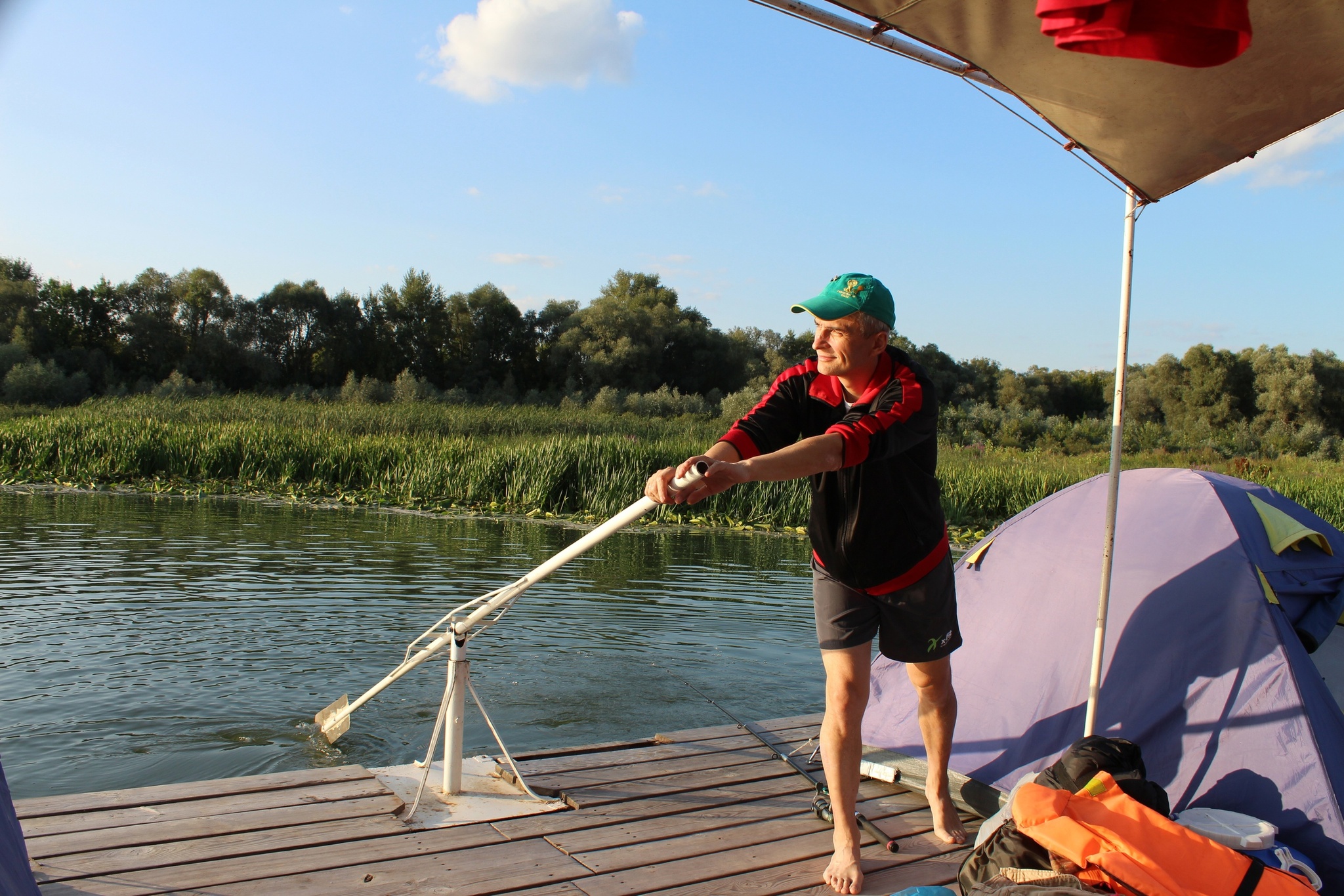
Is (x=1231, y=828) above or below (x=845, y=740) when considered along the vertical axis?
below

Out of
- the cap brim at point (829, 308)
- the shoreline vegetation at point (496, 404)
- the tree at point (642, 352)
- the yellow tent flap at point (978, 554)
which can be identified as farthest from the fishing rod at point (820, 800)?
the tree at point (642, 352)

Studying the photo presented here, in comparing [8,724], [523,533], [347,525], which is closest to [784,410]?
[8,724]

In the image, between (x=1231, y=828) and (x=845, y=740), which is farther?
(x=845, y=740)

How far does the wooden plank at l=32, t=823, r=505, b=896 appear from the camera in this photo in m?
2.12

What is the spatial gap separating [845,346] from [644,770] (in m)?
1.55

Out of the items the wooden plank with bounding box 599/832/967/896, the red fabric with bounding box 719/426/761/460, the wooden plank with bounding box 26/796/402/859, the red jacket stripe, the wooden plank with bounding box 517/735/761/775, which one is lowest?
the wooden plank with bounding box 599/832/967/896

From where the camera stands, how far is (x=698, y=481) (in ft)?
7.02

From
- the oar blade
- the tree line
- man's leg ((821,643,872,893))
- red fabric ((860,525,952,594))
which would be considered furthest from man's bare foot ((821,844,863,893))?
the tree line

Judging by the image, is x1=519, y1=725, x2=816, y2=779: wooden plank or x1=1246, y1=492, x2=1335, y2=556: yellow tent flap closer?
x1=1246, y1=492, x2=1335, y2=556: yellow tent flap

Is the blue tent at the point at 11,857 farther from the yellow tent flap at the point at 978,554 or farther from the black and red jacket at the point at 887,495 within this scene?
the yellow tent flap at the point at 978,554

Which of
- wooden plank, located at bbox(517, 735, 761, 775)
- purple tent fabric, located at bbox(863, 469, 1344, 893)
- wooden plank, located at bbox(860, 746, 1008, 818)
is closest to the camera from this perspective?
purple tent fabric, located at bbox(863, 469, 1344, 893)

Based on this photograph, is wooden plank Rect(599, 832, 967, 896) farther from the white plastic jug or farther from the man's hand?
the man's hand

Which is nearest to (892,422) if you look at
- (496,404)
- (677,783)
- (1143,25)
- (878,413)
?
(878,413)

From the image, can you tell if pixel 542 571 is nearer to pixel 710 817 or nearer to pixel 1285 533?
pixel 710 817
